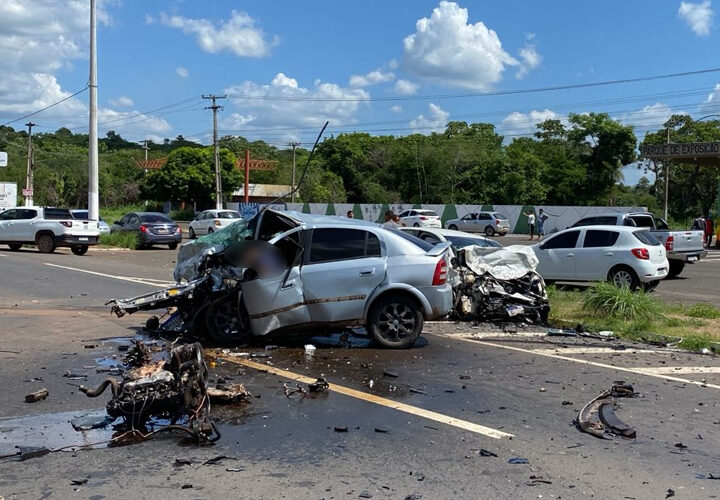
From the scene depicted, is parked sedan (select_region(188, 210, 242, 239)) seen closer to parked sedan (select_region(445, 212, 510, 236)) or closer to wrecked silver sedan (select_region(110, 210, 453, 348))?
parked sedan (select_region(445, 212, 510, 236))

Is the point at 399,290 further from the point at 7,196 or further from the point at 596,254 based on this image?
the point at 7,196

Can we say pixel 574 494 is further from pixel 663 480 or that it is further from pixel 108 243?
pixel 108 243

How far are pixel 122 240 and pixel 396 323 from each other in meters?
22.8

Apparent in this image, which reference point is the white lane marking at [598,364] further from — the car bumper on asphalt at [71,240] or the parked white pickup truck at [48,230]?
the parked white pickup truck at [48,230]

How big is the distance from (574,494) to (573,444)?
3.55 feet

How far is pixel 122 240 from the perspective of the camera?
29.7 meters

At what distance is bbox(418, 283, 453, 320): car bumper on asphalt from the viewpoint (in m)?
9.34

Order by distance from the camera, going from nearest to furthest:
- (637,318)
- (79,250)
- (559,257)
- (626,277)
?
(637,318) → (626,277) → (559,257) → (79,250)

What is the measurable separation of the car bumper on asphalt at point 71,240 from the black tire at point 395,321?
19.2 metres

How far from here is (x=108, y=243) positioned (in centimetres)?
2984

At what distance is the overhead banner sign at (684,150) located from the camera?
36.3m

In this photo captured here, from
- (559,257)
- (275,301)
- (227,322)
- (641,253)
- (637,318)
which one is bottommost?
(637,318)

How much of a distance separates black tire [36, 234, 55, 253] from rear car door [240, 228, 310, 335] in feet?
63.2

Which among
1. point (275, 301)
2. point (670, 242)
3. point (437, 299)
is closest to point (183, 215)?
point (670, 242)
